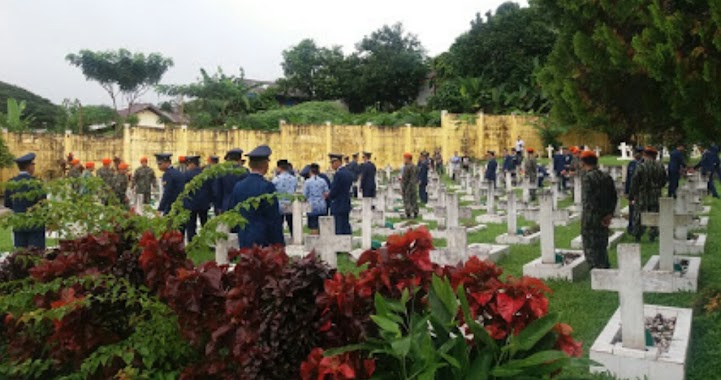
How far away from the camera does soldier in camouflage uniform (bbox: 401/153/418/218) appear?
15.7 metres

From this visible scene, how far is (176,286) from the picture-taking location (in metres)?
3.49

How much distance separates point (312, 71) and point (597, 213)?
4612 cm

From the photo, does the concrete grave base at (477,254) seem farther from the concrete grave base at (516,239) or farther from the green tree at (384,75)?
the green tree at (384,75)

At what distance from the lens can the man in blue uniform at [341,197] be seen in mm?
10773

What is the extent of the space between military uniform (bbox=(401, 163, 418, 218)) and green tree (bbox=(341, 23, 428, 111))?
34918mm

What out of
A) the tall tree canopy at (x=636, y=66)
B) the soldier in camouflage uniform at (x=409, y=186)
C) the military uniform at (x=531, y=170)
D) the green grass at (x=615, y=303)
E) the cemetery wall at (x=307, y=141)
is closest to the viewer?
the tall tree canopy at (x=636, y=66)

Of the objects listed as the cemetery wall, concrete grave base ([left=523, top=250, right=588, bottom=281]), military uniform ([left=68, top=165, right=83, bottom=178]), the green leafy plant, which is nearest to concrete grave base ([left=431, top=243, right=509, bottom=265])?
concrete grave base ([left=523, top=250, right=588, bottom=281])

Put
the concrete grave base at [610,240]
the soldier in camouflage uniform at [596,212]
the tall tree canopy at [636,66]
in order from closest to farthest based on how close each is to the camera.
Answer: the tall tree canopy at [636,66], the soldier in camouflage uniform at [596,212], the concrete grave base at [610,240]

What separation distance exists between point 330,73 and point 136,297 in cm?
4917

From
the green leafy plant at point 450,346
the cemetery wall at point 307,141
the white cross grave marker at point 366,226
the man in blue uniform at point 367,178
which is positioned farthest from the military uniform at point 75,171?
the green leafy plant at point 450,346

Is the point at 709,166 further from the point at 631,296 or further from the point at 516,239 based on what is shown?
the point at 631,296

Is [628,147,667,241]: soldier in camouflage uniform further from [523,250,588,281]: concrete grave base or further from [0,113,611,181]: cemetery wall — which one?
[0,113,611,181]: cemetery wall

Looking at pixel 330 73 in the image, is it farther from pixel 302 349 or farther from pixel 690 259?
pixel 302 349

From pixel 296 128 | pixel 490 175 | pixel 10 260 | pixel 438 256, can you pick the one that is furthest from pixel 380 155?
pixel 10 260
